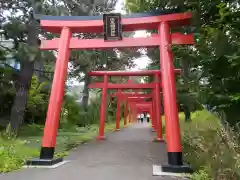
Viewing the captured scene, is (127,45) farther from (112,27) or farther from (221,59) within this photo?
(221,59)

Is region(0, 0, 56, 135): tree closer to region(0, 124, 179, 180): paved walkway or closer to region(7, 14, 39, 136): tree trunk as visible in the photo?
region(7, 14, 39, 136): tree trunk

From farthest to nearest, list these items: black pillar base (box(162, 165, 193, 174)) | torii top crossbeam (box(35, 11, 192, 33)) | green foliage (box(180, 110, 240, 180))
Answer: torii top crossbeam (box(35, 11, 192, 33)) < black pillar base (box(162, 165, 193, 174)) < green foliage (box(180, 110, 240, 180))

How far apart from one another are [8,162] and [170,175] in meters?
3.69

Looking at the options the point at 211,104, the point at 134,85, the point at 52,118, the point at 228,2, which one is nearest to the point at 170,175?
the point at 211,104

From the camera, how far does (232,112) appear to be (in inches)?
216

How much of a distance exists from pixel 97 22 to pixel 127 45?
3.70ft

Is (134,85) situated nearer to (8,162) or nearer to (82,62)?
(82,62)

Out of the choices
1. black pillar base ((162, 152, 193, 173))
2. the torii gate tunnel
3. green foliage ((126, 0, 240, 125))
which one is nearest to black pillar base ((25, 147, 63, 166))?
the torii gate tunnel

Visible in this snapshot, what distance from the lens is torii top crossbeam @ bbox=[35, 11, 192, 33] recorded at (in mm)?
7582

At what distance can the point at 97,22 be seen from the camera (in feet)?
26.0

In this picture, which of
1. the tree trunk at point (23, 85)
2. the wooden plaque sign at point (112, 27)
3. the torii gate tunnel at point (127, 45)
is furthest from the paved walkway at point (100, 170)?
the tree trunk at point (23, 85)

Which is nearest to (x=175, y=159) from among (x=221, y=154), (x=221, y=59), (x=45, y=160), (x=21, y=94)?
(x=221, y=154)

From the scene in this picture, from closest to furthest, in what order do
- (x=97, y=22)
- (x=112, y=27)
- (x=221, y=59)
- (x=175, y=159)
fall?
1. (x=221, y=59)
2. (x=175, y=159)
3. (x=112, y=27)
4. (x=97, y=22)

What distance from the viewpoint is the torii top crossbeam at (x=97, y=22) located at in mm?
7582
